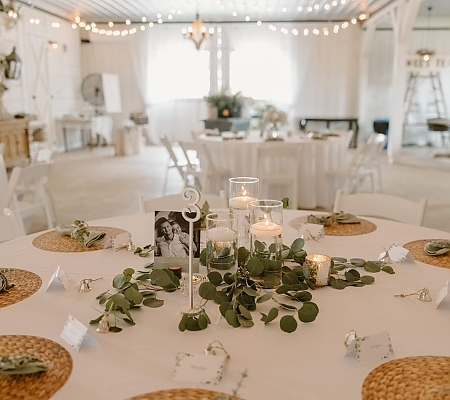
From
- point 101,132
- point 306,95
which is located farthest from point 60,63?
point 306,95

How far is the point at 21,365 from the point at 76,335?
155mm

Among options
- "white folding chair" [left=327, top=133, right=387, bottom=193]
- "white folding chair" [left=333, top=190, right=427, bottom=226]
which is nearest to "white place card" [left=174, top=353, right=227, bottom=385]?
"white folding chair" [left=333, top=190, right=427, bottom=226]

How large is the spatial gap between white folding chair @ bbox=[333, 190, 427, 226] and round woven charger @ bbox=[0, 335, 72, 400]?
1.58 meters

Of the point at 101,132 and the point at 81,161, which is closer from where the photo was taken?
the point at 81,161

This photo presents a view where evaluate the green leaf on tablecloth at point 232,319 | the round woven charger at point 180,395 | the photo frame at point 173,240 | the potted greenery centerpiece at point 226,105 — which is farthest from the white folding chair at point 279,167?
the potted greenery centerpiece at point 226,105

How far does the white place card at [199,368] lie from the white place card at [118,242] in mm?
818

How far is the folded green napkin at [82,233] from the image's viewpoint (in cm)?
173

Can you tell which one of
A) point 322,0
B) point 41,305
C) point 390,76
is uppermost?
point 322,0

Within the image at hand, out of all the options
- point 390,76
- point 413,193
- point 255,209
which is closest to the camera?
point 255,209

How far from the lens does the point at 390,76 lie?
11555 millimetres

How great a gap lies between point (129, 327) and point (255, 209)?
494mm

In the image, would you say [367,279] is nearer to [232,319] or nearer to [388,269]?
[388,269]

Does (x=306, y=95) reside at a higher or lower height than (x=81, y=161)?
higher

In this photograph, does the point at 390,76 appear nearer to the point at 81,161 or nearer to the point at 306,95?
the point at 306,95
